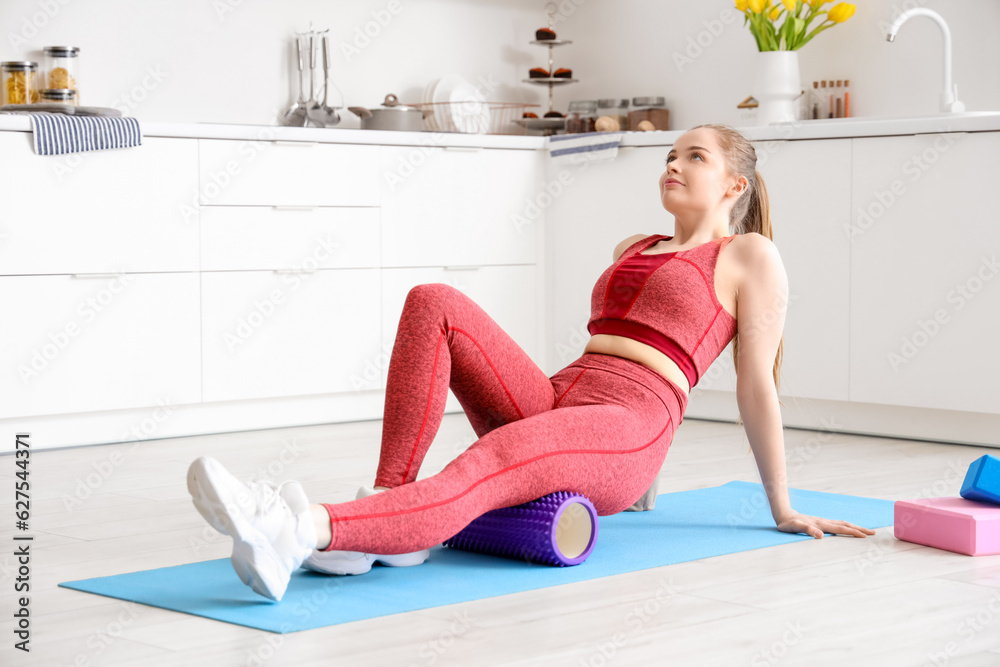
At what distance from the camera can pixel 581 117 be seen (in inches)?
195

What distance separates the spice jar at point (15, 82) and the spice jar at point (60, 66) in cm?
9

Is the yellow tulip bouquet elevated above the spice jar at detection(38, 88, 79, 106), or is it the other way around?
the yellow tulip bouquet

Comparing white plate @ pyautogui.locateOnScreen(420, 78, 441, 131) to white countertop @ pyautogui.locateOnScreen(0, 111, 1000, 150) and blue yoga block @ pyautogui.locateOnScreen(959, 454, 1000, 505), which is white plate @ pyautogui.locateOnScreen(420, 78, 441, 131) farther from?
blue yoga block @ pyautogui.locateOnScreen(959, 454, 1000, 505)

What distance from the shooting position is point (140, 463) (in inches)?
128

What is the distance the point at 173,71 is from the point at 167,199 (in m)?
0.81

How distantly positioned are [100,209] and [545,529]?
79.4 inches

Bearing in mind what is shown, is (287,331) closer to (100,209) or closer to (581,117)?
(100,209)

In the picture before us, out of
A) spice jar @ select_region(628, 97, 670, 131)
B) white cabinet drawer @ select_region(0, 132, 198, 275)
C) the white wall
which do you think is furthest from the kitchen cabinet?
white cabinet drawer @ select_region(0, 132, 198, 275)

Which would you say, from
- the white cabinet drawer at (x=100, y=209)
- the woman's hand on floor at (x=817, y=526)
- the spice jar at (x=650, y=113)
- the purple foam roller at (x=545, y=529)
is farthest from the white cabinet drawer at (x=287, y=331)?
the woman's hand on floor at (x=817, y=526)

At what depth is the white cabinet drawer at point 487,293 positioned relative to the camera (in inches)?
163

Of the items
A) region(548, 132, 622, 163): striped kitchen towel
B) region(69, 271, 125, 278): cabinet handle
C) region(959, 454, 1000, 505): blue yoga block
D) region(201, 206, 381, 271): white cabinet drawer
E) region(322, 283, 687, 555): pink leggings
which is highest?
region(548, 132, 622, 163): striped kitchen towel

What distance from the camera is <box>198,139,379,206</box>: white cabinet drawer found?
3719mm

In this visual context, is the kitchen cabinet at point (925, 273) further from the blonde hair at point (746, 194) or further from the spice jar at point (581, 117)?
the spice jar at point (581, 117)

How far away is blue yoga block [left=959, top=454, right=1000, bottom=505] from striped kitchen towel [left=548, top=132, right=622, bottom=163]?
2.26 metres
